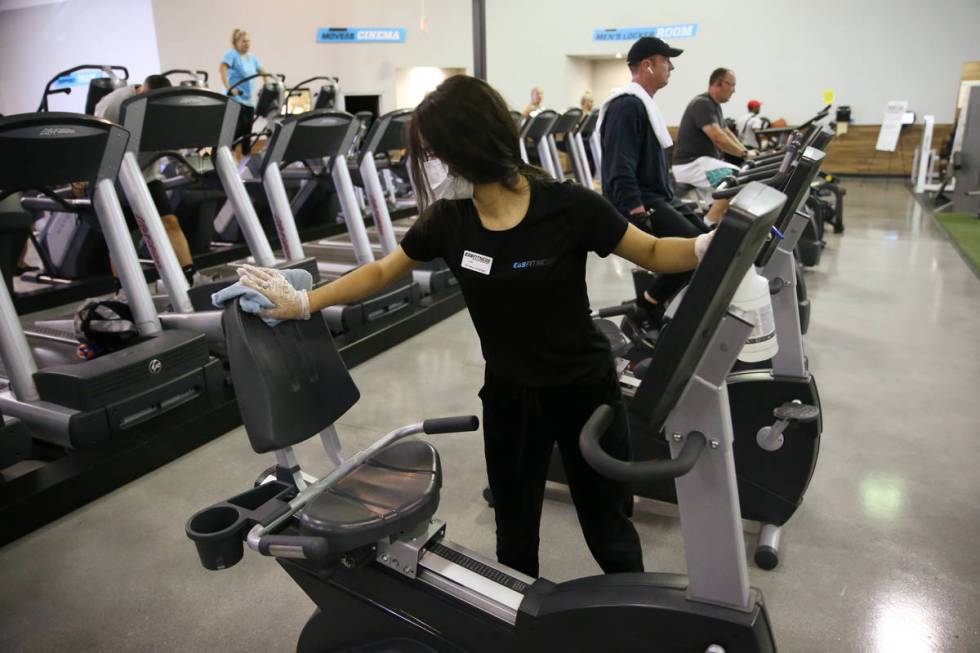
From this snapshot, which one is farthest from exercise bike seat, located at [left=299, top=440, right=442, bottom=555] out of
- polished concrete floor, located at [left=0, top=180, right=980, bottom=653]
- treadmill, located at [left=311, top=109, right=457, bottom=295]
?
treadmill, located at [left=311, top=109, right=457, bottom=295]

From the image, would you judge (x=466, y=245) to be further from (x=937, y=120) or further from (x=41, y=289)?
(x=937, y=120)

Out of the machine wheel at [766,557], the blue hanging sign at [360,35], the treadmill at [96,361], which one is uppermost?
the blue hanging sign at [360,35]

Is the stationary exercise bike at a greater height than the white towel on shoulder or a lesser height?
lesser

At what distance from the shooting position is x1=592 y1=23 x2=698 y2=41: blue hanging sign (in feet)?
48.0

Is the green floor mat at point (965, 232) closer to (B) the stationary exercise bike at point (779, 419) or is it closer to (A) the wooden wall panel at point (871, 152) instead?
(B) the stationary exercise bike at point (779, 419)

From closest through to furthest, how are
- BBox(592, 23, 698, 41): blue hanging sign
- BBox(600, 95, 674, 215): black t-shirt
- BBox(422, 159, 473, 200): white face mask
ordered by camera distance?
1. BBox(422, 159, 473, 200): white face mask
2. BBox(600, 95, 674, 215): black t-shirt
3. BBox(592, 23, 698, 41): blue hanging sign

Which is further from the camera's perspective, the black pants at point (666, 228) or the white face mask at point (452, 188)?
the black pants at point (666, 228)

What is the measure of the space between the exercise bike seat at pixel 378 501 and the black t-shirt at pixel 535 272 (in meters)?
0.31

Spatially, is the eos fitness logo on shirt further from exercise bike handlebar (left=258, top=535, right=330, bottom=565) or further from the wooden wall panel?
the wooden wall panel

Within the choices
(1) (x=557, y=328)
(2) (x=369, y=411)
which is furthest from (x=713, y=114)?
(1) (x=557, y=328)

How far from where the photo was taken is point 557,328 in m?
1.58

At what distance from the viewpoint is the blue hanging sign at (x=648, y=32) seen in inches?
576

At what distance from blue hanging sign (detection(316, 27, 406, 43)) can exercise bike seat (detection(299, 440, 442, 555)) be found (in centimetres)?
1319

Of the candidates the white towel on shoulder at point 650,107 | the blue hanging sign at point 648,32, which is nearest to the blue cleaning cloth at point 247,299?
the white towel on shoulder at point 650,107
